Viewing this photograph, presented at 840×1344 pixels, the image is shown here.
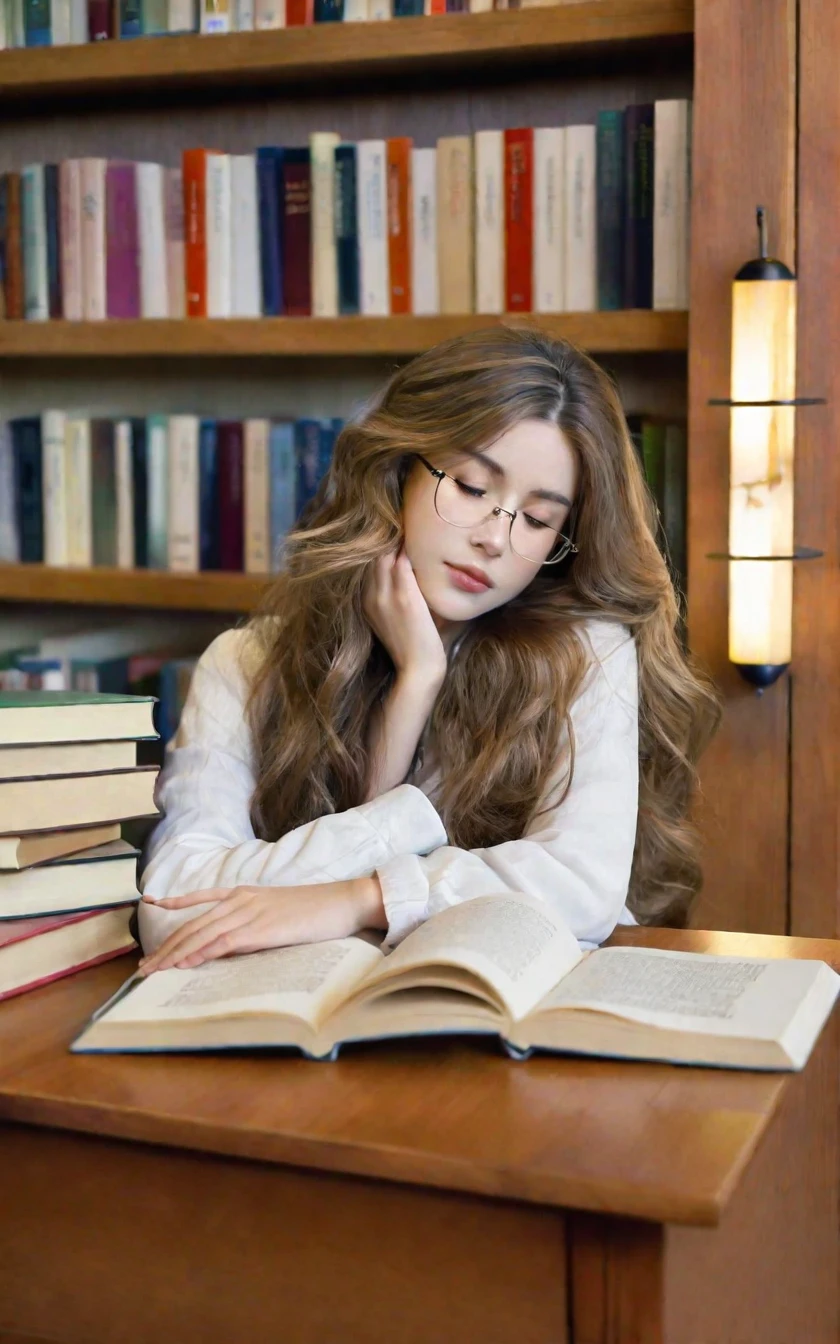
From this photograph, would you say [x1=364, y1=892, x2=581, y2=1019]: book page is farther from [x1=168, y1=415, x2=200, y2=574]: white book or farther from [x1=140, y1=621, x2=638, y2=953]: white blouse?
[x1=168, y1=415, x2=200, y2=574]: white book

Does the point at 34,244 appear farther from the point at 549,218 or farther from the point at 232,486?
the point at 549,218

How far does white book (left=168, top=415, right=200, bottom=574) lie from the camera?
239 cm

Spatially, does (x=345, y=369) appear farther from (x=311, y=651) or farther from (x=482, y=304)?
(x=311, y=651)

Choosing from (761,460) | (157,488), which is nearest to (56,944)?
(761,460)

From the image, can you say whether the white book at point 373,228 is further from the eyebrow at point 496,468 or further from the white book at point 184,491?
the eyebrow at point 496,468

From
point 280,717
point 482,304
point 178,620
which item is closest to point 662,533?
point 482,304

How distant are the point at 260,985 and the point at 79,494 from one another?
5.45 ft

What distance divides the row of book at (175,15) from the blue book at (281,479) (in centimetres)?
62

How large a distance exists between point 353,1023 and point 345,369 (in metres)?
1.77

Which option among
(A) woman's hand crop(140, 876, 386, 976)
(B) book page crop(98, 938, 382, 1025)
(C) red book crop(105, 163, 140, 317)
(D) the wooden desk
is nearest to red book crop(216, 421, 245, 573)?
(C) red book crop(105, 163, 140, 317)

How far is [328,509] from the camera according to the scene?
1661 mm

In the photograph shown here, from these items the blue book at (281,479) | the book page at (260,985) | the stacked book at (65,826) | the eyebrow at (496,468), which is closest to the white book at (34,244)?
the blue book at (281,479)

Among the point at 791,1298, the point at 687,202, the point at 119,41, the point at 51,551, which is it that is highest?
the point at 119,41

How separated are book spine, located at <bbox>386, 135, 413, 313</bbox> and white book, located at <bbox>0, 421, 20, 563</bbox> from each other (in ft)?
2.51
